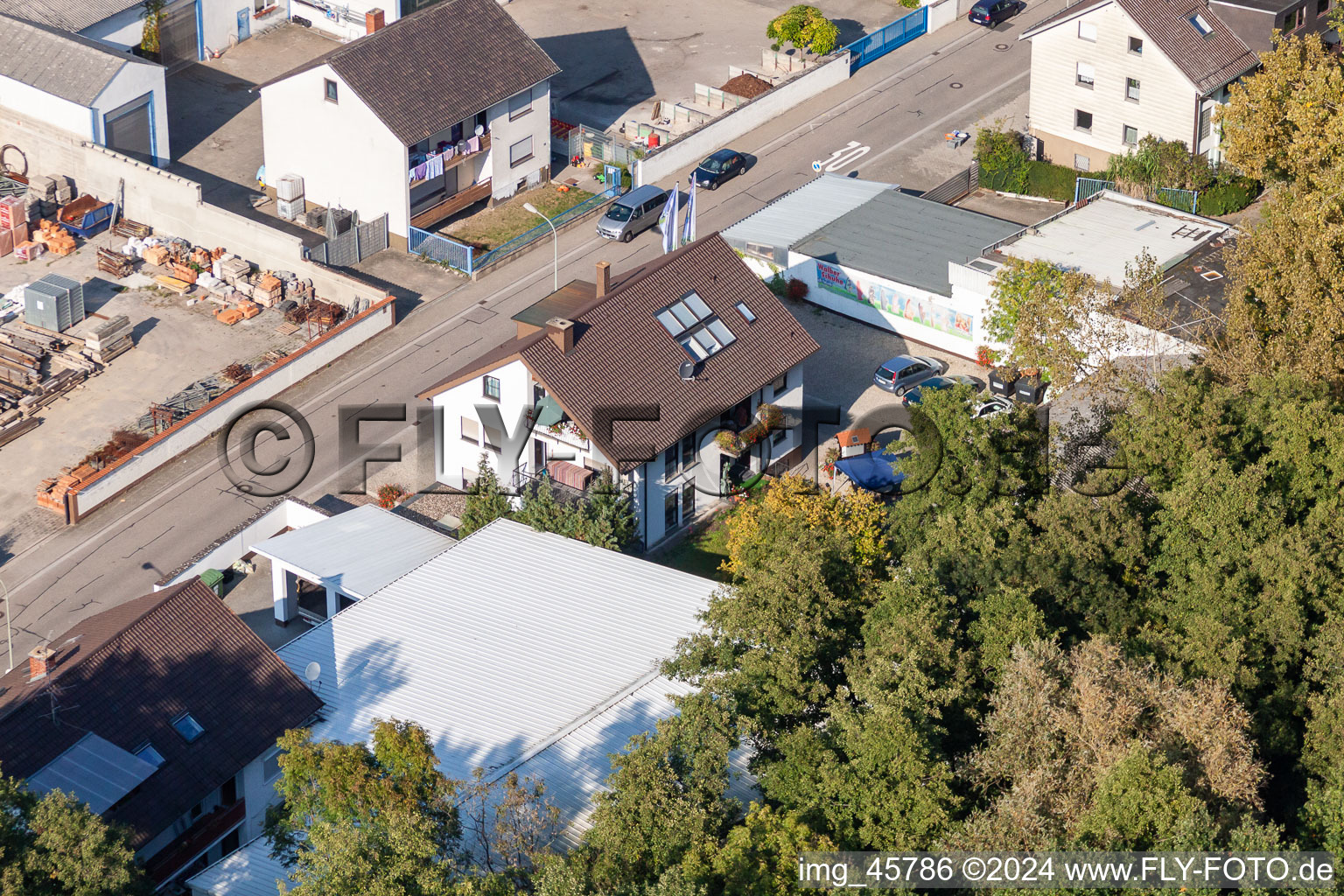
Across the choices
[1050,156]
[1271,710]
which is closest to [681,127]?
[1050,156]

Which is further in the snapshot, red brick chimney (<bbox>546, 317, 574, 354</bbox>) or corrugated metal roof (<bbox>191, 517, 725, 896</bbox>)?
red brick chimney (<bbox>546, 317, 574, 354</bbox>)

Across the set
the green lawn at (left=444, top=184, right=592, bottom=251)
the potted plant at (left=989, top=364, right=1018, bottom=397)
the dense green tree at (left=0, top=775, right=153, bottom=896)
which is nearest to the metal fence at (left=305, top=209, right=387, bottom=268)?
the green lawn at (left=444, top=184, right=592, bottom=251)

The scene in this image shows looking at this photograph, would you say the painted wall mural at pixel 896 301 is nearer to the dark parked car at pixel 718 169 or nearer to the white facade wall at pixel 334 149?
the dark parked car at pixel 718 169

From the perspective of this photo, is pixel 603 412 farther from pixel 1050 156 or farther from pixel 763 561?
pixel 1050 156

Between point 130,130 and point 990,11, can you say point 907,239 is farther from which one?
point 130,130

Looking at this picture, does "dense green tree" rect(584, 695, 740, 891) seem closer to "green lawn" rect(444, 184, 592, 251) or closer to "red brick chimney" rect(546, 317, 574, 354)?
"red brick chimney" rect(546, 317, 574, 354)

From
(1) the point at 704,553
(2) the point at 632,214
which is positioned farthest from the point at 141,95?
(1) the point at 704,553

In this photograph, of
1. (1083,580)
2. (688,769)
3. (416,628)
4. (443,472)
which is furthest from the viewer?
(443,472)
